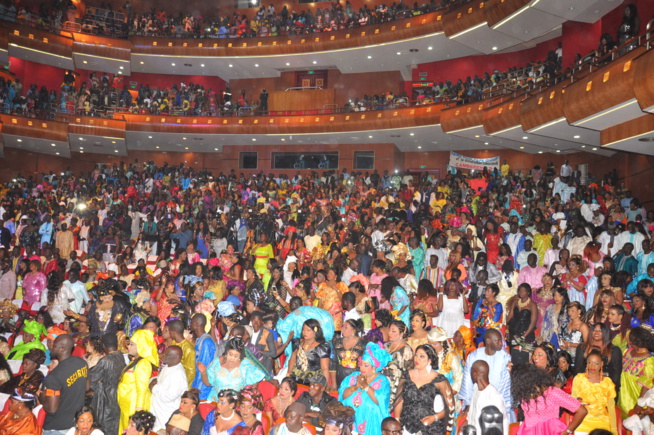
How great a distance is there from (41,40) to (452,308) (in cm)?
2386

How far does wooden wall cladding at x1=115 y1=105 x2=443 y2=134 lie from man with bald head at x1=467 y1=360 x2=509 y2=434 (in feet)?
59.7

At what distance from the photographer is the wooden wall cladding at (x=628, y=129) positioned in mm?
12273

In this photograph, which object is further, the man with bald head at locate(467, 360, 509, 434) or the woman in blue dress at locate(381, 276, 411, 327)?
the woman in blue dress at locate(381, 276, 411, 327)

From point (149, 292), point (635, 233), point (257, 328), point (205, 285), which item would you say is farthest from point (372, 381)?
point (635, 233)

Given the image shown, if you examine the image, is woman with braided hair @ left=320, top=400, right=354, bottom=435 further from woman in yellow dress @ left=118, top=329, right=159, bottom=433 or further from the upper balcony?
the upper balcony

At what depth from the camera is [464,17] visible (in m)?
20.5

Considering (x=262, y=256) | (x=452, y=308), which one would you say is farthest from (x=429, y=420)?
(x=262, y=256)

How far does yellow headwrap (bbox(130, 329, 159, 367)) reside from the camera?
6320 millimetres

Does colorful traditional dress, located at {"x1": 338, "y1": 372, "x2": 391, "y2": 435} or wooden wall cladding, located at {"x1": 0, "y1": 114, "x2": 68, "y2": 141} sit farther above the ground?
wooden wall cladding, located at {"x1": 0, "y1": 114, "x2": 68, "y2": 141}

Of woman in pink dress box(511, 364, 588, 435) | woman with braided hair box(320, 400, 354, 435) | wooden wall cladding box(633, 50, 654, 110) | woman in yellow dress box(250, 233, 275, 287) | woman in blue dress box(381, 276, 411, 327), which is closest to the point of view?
woman with braided hair box(320, 400, 354, 435)

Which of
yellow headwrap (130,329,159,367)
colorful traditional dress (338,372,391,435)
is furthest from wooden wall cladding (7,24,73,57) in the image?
colorful traditional dress (338,372,391,435)

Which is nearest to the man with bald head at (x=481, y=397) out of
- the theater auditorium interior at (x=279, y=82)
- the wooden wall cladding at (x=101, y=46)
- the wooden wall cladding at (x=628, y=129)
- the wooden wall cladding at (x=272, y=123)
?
the wooden wall cladding at (x=628, y=129)

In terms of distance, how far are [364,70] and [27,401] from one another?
945 inches

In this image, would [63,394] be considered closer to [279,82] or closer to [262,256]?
[262,256]
